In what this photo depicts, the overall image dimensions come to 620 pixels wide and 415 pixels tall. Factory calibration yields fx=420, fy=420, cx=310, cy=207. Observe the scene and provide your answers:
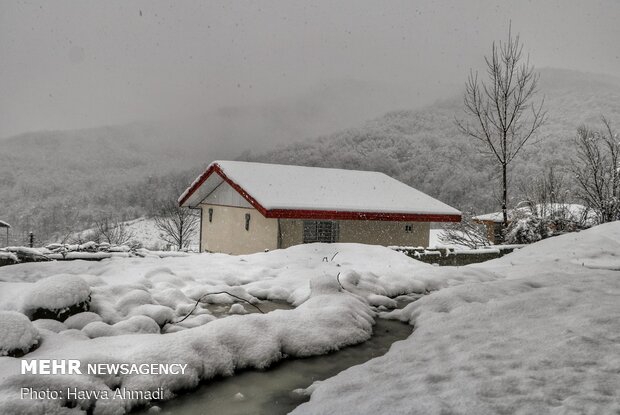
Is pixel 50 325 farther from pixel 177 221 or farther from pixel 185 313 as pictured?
pixel 177 221

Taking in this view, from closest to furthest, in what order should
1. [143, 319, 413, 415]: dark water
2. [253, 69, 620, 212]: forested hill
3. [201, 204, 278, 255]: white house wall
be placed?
[143, 319, 413, 415]: dark water < [201, 204, 278, 255]: white house wall < [253, 69, 620, 212]: forested hill

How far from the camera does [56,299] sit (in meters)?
4.26

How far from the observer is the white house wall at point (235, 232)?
50.9 feet

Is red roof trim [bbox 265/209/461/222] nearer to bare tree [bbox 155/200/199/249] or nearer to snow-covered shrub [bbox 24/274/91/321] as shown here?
snow-covered shrub [bbox 24/274/91/321]

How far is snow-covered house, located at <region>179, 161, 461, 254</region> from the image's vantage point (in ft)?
49.5

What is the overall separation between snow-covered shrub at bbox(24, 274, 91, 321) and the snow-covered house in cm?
954

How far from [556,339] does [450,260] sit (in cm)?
669

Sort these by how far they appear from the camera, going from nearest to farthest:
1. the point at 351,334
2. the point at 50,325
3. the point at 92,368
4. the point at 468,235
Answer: the point at 92,368
the point at 50,325
the point at 351,334
the point at 468,235

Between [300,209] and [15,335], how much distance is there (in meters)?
11.4

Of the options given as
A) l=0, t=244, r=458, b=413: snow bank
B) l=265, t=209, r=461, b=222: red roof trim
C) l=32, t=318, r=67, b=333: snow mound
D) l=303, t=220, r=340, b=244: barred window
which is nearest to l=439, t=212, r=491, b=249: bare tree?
l=265, t=209, r=461, b=222: red roof trim

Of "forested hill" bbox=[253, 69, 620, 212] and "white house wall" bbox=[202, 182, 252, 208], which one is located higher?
"forested hill" bbox=[253, 69, 620, 212]

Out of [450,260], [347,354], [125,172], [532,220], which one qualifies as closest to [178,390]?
[347,354]

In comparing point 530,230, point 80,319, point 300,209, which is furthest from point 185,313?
point 530,230

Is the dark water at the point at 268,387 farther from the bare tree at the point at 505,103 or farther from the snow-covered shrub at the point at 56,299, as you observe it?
the bare tree at the point at 505,103
